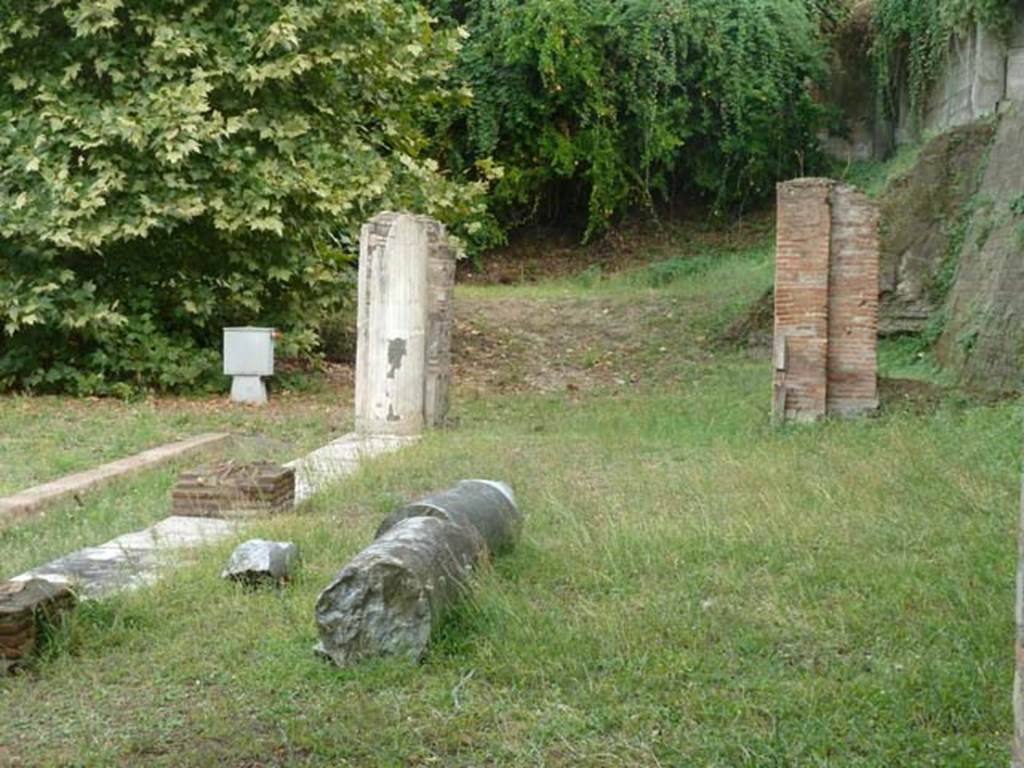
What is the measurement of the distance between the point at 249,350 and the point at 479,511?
7269 mm

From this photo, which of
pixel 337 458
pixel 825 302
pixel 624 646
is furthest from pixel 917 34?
pixel 624 646

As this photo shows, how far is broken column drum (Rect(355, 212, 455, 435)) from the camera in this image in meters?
10.8

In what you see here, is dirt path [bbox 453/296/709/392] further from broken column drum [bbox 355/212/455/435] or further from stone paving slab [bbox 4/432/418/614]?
stone paving slab [bbox 4/432/418/614]

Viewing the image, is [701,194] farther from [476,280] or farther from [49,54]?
[49,54]

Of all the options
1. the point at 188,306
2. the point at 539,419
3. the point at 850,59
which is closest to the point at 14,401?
the point at 188,306

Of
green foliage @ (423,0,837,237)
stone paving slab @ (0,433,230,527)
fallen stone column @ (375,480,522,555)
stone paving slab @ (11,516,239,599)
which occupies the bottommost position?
stone paving slab @ (0,433,230,527)

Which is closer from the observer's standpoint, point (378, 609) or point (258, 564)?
point (378, 609)

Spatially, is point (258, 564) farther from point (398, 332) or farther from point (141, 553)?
point (398, 332)

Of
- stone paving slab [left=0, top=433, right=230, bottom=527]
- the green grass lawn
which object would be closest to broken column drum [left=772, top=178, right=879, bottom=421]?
the green grass lawn

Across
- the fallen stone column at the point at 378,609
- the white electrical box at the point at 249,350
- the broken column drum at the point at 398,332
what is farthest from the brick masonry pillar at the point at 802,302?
the fallen stone column at the point at 378,609

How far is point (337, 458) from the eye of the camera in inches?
365

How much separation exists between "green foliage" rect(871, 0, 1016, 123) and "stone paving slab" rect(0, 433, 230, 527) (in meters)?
10.2

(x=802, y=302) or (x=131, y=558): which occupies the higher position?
(x=802, y=302)

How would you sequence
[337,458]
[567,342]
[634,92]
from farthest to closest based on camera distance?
[634,92] → [567,342] → [337,458]
